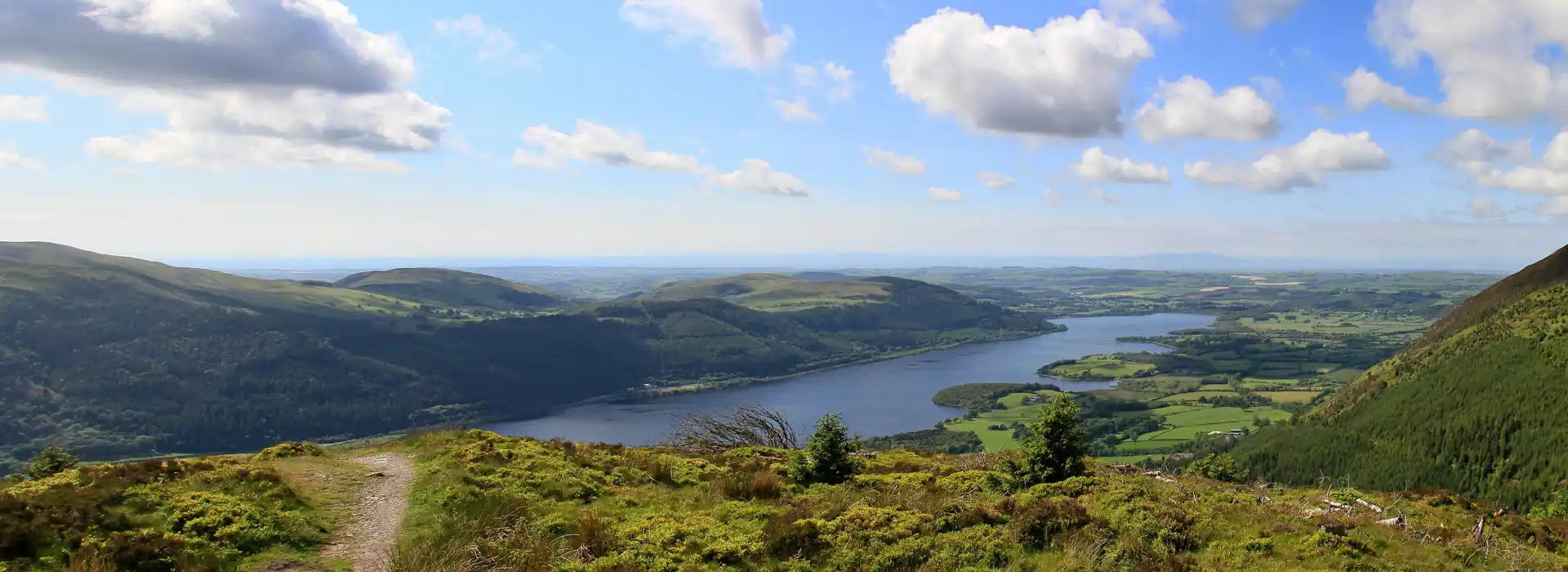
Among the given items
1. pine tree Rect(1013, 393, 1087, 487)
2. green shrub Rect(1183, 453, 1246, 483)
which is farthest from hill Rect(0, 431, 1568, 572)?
green shrub Rect(1183, 453, 1246, 483)

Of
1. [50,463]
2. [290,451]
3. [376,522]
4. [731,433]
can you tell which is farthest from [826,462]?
[50,463]

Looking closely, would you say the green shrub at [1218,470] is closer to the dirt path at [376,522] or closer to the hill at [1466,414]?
the dirt path at [376,522]

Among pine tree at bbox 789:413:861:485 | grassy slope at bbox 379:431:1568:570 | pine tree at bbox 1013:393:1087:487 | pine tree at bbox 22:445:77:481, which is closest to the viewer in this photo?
grassy slope at bbox 379:431:1568:570

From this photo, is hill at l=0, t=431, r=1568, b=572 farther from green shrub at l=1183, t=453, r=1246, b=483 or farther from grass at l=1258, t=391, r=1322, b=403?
grass at l=1258, t=391, r=1322, b=403

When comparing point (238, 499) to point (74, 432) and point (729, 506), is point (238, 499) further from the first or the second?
point (74, 432)

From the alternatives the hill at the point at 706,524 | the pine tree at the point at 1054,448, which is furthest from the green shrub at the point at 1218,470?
the pine tree at the point at 1054,448

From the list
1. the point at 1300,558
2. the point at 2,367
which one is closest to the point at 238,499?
the point at 1300,558

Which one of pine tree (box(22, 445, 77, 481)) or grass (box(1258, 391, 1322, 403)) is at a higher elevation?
pine tree (box(22, 445, 77, 481))
